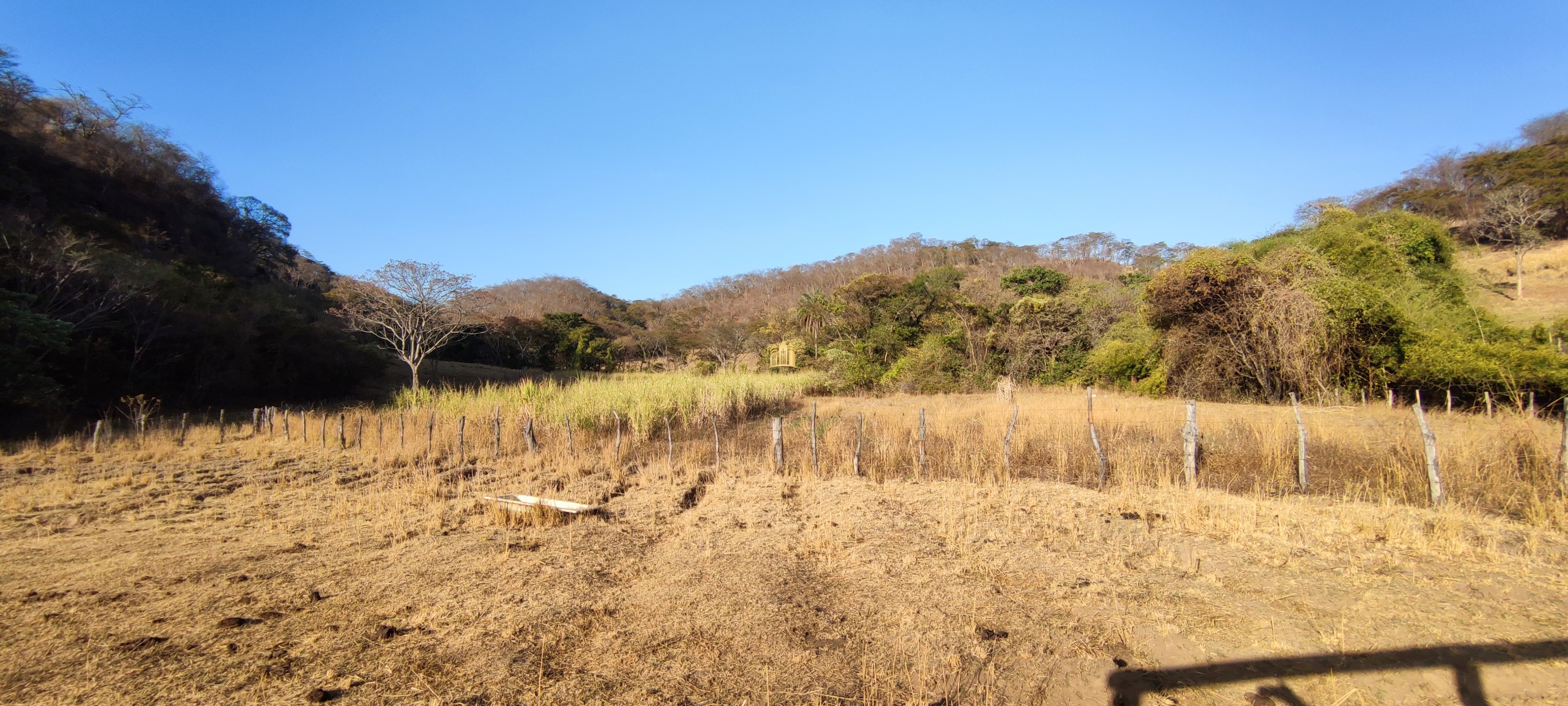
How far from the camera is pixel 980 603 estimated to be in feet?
12.7

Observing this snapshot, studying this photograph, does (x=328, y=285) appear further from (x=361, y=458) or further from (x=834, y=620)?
(x=834, y=620)

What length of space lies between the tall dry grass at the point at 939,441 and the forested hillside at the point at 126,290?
2.92 m

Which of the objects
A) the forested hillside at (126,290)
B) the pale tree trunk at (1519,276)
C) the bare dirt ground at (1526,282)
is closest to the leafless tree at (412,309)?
the forested hillside at (126,290)

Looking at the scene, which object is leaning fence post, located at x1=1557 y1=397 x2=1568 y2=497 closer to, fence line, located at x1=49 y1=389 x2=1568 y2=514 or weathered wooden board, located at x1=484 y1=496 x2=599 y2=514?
fence line, located at x1=49 y1=389 x2=1568 y2=514

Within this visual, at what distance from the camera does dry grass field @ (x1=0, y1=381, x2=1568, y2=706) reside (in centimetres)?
302

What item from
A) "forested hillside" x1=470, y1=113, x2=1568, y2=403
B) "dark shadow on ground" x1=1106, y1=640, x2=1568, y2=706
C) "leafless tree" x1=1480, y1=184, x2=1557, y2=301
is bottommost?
"dark shadow on ground" x1=1106, y1=640, x2=1568, y2=706

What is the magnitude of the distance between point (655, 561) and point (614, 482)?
9.39 ft

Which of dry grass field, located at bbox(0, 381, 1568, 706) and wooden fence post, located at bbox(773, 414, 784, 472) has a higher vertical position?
wooden fence post, located at bbox(773, 414, 784, 472)

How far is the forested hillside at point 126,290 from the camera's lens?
42.8ft

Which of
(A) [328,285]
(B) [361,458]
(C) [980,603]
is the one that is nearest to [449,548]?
(C) [980,603]

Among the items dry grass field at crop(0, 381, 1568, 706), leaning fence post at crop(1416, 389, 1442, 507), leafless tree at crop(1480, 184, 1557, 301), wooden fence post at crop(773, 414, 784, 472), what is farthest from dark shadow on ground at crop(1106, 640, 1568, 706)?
leafless tree at crop(1480, 184, 1557, 301)

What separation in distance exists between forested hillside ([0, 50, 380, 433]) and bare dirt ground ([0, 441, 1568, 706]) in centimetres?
1014

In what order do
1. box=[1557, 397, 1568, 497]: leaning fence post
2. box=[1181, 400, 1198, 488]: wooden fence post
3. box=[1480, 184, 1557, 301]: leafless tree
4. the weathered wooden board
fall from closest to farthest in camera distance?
1. box=[1557, 397, 1568, 497]: leaning fence post
2. the weathered wooden board
3. box=[1181, 400, 1198, 488]: wooden fence post
4. box=[1480, 184, 1557, 301]: leafless tree

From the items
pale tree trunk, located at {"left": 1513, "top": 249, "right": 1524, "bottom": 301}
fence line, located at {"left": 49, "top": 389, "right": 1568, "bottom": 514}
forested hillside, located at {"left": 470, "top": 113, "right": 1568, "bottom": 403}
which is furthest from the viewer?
pale tree trunk, located at {"left": 1513, "top": 249, "right": 1524, "bottom": 301}
